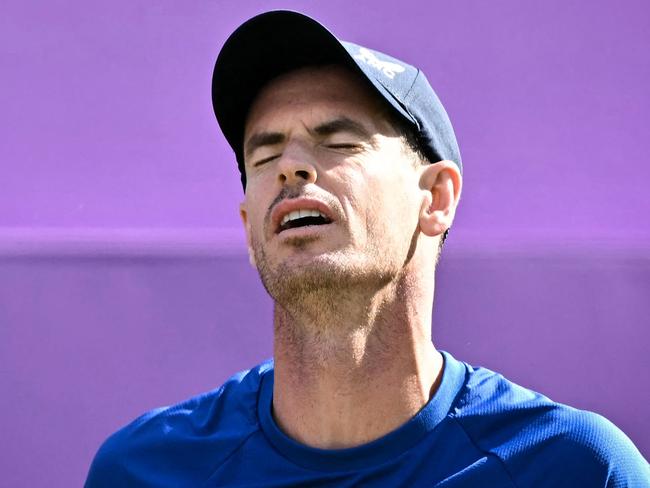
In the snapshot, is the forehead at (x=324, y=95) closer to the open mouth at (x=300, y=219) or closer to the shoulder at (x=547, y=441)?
the open mouth at (x=300, y=219)

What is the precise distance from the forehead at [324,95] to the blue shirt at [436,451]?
48 centimetres

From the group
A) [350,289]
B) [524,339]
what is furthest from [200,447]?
[524,339]

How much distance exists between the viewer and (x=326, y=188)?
1.71 meters

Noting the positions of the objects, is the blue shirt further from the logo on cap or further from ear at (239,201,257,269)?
the logo on cap

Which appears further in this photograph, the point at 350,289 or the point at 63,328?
the point at 63,328

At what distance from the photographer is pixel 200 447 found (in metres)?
1.87

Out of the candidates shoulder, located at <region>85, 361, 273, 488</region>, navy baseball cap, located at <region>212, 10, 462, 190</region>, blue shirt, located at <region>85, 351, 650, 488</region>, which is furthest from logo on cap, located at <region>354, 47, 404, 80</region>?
shoulder, located at <region>85, 361, 273, 488</region>

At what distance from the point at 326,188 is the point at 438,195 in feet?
0.90

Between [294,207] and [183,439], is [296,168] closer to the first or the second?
[294,207]

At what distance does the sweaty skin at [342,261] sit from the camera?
5.57 ft

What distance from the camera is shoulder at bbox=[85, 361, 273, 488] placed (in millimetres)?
1854

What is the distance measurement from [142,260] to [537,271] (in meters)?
0.90

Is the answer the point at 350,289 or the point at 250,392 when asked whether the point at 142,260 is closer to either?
the point at 250,392

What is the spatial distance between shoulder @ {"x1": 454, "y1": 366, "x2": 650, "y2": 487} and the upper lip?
0.41m
